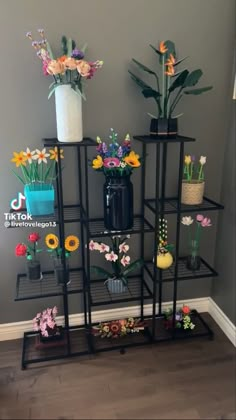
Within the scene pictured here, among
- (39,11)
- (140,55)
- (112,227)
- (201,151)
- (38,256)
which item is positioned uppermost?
(39,11)

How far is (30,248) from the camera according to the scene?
6.52ft

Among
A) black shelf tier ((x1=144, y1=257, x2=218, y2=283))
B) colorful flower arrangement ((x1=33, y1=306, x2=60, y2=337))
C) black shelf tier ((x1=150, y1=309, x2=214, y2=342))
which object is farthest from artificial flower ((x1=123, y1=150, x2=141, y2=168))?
black shelf tier ((x1=150, y1=309, x2=214, y2=342))

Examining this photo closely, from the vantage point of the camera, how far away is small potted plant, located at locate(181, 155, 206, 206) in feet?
6.48

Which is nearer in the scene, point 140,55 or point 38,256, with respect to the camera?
point 140,55

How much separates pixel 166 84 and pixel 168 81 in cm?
2

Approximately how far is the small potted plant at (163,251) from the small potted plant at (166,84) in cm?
54

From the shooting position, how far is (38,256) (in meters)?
2.09

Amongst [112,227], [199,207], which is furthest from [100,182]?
[199,207]

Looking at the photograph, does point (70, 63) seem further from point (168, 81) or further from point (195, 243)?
point (195, 243)

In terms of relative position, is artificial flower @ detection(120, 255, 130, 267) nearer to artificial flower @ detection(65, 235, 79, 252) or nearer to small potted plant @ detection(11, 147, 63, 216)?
artificial flower @ detection(65, 235, 79, 252)

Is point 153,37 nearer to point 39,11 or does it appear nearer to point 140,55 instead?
point 140,55

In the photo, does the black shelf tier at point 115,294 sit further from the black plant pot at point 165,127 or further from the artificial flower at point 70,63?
the artificial flower at point 70,63

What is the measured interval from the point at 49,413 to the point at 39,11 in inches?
76.9

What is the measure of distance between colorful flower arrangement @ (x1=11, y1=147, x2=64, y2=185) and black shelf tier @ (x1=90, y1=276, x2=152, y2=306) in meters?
0.72
